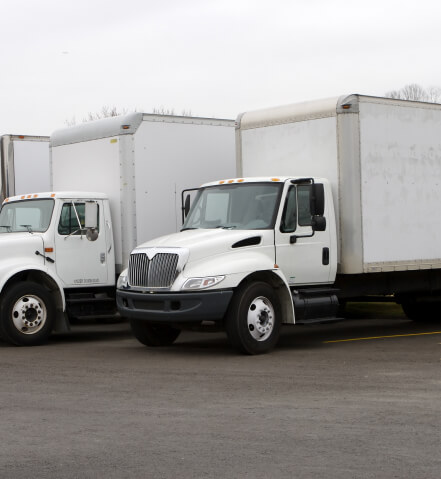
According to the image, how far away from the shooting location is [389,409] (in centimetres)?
898

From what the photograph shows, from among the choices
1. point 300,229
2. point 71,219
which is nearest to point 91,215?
point 71,219

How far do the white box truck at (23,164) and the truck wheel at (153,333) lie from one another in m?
5.83

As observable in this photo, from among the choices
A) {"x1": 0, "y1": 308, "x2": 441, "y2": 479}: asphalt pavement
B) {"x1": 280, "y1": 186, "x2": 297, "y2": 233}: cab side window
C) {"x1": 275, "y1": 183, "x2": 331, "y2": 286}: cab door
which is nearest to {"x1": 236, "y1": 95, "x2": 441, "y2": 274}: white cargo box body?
{"x1": 275, "y1": 183, "x2": 331, "y2": 286}: cab door

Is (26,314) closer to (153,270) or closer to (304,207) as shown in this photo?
(153,270)

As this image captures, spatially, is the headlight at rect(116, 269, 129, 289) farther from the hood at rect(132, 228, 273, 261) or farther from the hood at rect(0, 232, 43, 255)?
the hood at rect(0, 232, 43, 255)

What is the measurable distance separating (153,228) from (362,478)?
1052cm

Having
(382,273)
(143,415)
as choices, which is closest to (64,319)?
(382,273)

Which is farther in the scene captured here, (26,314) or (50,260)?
(50,260)

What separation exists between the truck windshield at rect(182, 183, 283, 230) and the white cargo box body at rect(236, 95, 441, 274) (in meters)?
1.14

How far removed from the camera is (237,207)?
1446cm

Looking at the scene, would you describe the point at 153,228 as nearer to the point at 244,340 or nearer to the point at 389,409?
the point at 244,340

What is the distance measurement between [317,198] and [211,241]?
1.66 m

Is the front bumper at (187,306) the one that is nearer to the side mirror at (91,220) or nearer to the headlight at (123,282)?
the headlight at (123,282)

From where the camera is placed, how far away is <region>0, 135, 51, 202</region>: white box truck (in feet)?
64.4
